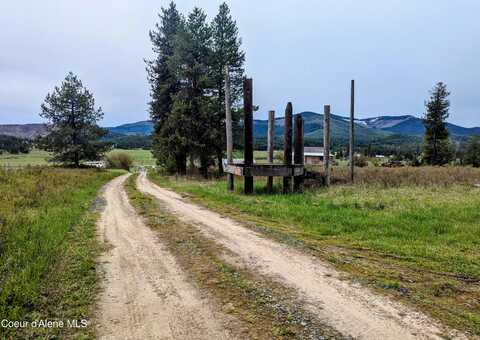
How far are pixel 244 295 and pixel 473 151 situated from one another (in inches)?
2893

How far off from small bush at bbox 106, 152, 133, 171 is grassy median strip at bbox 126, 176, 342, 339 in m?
78.6

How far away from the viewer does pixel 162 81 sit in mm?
37219

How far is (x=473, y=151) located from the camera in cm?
6319

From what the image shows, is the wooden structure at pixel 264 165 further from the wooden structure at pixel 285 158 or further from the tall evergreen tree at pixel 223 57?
the tall evergreen tree at pixel 223 57

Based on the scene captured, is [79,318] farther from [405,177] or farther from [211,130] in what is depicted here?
[211,130]

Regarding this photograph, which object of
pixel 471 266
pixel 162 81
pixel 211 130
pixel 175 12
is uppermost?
pixel 175 12

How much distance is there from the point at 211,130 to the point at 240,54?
8003 millimetres

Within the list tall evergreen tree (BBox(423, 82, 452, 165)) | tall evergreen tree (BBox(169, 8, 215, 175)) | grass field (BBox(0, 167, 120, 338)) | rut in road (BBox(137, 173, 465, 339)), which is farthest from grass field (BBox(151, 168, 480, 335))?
tall evergreen tree (BBox(423, 82, 452, 165))

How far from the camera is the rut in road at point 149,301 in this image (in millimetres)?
3639

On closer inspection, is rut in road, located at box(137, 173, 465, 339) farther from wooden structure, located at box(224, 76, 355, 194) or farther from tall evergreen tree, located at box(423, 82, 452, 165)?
tall evergreen tree, located at box(423, 82, 452, 165)

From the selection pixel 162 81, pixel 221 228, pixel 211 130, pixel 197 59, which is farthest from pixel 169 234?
pixel 162 81

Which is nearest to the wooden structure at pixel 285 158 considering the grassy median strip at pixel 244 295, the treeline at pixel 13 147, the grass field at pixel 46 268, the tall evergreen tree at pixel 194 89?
the grass field at pixel 46 268

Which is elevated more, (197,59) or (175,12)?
(175,12)

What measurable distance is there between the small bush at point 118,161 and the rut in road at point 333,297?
259 feet
